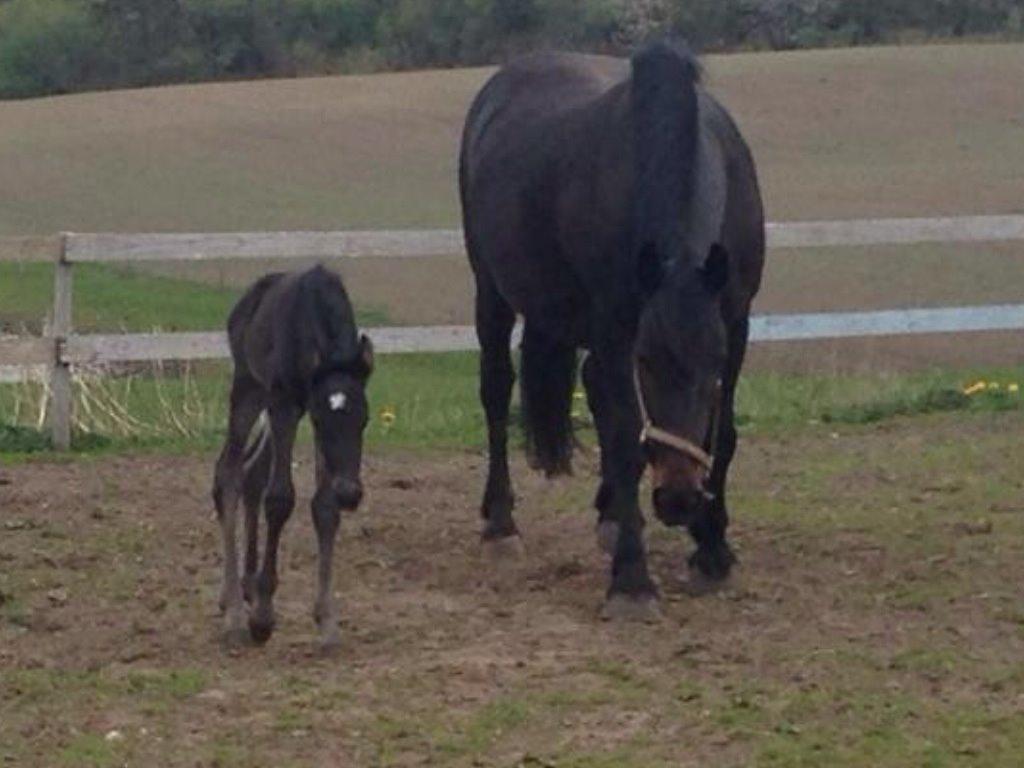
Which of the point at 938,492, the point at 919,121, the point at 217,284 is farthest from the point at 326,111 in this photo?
the point at 938,492

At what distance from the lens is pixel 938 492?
10664 millimetres

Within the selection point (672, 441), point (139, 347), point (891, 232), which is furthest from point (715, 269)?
point (891, 232)

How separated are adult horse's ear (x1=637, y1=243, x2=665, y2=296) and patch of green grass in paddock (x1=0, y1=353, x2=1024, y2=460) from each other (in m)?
5.13

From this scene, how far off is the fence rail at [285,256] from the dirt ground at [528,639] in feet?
4.58

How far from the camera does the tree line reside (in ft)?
206

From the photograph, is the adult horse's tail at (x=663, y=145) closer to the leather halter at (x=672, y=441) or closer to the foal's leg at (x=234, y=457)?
the leather halter at (x=672, y=441)

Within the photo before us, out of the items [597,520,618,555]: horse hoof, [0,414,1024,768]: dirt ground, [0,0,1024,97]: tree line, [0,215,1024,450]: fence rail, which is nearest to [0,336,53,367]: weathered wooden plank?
[0,215,1024,450]: fence rail

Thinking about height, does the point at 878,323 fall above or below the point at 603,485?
below

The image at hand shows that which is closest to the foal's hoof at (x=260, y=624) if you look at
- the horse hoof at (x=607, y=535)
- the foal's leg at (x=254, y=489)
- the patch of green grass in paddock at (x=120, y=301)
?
the foal's leg at (x=254, y=489)

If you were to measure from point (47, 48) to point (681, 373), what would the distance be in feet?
193

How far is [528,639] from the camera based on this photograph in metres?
7.70

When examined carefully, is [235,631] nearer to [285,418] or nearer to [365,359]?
[285,418]

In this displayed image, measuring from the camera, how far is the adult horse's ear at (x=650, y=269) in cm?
776

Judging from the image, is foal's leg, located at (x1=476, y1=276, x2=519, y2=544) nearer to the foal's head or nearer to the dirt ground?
the dirt ground
